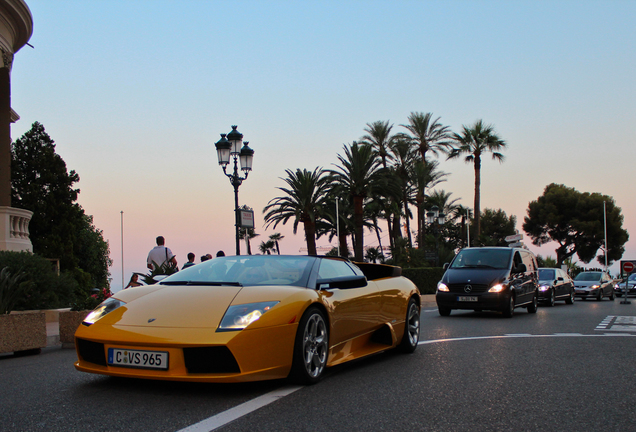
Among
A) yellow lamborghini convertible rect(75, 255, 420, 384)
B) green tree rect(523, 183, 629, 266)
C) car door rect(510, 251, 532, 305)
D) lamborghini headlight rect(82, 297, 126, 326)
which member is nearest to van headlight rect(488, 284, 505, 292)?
car door rect(510, 251, 532, 305)

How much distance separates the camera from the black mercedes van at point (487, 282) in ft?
48.9

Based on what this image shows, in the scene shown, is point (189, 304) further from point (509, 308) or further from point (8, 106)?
point (8, 106)

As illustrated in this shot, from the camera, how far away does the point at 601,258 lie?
3066 inches

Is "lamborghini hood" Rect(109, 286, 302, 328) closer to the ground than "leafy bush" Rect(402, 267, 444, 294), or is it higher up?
higher up

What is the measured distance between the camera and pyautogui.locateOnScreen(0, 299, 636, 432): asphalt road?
4.23 meters

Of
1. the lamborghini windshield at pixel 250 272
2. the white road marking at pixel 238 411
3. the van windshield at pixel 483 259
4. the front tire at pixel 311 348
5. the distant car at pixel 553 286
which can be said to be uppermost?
the lamborghini windshield at pixel 250 272

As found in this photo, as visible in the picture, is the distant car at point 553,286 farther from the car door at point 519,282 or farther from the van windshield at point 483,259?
the van windshield at point 483,259

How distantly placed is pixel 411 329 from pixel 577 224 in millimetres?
74048

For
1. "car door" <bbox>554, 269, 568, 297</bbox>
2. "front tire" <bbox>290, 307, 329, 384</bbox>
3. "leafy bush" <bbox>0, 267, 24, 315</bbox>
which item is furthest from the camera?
"car door" <bbox>554, 269, 568, 297</bbox>

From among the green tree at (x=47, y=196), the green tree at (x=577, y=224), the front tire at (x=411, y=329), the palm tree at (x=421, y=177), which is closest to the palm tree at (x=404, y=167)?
the palm tree at (x=421, y=177)

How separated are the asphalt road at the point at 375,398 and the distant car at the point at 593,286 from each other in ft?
79.5

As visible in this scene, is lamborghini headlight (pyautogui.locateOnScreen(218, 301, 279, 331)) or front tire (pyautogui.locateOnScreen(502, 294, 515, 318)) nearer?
lamborghini headlight (pyautogui.locateOnScreen(218, 301, 279, 331))

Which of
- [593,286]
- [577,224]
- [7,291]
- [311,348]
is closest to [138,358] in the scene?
[311,348]

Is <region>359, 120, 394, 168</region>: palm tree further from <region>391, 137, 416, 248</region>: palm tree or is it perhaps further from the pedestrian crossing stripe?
the pedestrian crossing stripe
